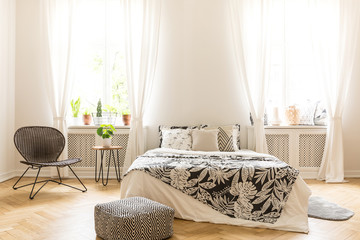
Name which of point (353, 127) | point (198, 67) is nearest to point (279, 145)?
point (353, 127)

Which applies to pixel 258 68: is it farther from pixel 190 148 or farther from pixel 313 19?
pixel 190 148

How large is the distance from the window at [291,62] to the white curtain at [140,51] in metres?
1.96

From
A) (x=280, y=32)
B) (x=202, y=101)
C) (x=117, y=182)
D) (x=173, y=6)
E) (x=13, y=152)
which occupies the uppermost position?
(x=173, y=6)

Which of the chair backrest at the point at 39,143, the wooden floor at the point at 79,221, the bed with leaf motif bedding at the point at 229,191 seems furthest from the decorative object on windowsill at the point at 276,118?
the chair backrest at the point at 39,143

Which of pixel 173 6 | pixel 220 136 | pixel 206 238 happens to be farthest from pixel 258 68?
pixel 206 238

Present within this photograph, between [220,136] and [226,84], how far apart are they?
999mm

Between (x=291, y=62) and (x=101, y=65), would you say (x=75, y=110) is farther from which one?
(x=291, y=62)

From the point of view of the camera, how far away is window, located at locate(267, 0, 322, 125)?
18.1 feet

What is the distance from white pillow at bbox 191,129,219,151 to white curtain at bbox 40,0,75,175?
6.92 feet

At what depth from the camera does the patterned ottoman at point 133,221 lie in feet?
8.39

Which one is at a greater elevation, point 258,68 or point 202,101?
point 258,68

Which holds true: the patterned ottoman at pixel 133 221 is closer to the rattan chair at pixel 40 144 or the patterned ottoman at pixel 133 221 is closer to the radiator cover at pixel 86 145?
the rattan chair at pixel 40 144

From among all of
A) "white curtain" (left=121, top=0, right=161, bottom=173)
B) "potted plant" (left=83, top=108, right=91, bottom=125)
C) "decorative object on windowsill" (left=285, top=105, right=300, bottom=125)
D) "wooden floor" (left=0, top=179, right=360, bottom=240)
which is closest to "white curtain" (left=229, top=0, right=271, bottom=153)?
"decorative object on windowsill" (left=285, top=105, right=300, bottom=125)

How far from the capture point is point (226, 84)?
544 centimetres
